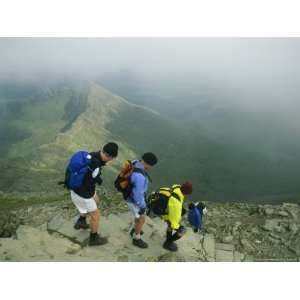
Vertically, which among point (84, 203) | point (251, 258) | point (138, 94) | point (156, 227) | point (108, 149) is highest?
point (138, 94)

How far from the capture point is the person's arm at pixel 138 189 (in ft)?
25.8

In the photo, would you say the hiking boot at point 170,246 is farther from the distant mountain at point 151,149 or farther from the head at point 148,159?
the distant mountain at point 151,149

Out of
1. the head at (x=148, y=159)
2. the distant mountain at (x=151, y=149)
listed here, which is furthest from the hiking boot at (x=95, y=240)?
the distant mountain at (x=151, y=149)

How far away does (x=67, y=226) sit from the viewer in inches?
371

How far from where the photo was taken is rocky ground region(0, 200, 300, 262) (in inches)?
339

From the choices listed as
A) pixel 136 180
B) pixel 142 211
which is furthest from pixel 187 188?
pixel 136 180

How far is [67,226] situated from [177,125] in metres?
64.4

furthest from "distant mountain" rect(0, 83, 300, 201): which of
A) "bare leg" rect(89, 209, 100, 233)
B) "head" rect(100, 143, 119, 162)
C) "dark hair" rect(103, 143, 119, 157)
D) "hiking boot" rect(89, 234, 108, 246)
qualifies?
"dark hair" rect(103, 143, 119, 157)

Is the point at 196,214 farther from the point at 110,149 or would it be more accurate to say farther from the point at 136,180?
the point at 110,149

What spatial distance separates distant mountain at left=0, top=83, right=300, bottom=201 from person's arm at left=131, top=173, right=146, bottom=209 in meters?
41.0

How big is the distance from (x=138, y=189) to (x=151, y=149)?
251ft

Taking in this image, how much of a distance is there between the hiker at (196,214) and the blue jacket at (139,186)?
2496 millimetres

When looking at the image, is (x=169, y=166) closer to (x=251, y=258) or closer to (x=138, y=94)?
(x=138, y=94)

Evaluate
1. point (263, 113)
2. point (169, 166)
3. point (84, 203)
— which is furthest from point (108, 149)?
point (263, 113)
